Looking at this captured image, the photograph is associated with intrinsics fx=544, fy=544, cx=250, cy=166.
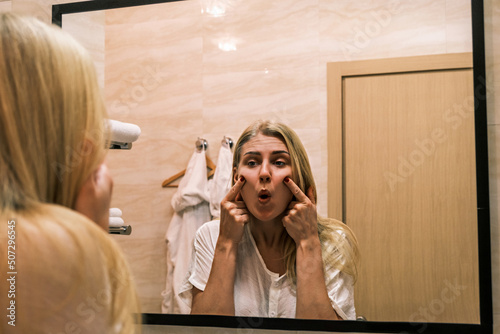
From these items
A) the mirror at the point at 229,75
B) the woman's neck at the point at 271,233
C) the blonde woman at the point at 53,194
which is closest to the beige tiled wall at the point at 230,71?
the mirror at the point at 229,75

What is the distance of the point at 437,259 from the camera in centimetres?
119

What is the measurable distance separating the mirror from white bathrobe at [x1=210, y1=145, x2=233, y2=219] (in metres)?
0.03

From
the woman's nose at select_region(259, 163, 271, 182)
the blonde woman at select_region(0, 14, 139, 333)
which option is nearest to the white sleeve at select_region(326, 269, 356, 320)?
the woman's nose at select_region(259, 163, 271, 182)

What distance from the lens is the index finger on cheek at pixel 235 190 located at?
1.27 metres

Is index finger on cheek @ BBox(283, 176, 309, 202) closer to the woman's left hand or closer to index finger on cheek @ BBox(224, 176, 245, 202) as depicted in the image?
the woman's left hand

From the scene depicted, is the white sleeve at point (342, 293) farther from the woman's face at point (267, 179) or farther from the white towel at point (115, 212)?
the white towel at point (115, 212)

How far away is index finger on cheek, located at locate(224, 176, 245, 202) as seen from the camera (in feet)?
4.17

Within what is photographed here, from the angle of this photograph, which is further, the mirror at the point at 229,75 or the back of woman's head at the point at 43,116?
the mirror at the point at 229,75

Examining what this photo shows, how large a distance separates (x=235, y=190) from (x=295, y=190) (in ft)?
0.46

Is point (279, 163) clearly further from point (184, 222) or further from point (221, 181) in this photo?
point (184, 222)

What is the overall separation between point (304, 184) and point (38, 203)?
0.79 metres

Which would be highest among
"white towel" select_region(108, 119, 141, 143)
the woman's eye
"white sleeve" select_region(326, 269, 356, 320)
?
"white towel" select_region(108, 119, 141, 143)

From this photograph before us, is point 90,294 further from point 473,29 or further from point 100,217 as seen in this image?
point 473,29

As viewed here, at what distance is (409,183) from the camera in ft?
4.01
